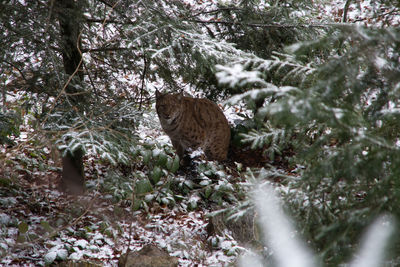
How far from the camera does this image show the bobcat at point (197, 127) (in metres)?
5.81

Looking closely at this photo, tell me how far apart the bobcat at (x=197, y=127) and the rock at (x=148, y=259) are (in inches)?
96.1

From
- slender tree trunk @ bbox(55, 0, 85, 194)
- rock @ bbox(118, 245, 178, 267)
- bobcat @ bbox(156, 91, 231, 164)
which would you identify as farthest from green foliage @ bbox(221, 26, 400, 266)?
bobcat @ bbox(156, 91, 231, 164)

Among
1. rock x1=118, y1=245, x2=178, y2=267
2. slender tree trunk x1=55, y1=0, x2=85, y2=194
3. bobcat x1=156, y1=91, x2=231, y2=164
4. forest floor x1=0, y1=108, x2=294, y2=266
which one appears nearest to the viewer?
rock x1=118, y1=245, x2=178, y2=267

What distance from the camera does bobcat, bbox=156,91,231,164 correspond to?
5812 mm

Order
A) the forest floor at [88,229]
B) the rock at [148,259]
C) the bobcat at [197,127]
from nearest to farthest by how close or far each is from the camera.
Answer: the rock at [148,259] → the forest floor at [88,229] → the bobcat at [197,127]

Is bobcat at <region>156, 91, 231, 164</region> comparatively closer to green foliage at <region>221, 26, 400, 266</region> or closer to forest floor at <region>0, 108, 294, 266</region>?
forest floor at <region>0, 108, 294, 266</region>

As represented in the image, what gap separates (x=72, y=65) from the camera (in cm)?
449

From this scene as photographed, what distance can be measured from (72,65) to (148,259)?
96.6 inches

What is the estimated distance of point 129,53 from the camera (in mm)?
4621

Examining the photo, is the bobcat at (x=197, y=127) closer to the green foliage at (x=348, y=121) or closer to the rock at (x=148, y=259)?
the rock at (x=148, y=259)

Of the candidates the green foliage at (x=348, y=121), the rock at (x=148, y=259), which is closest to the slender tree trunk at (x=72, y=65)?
the rock at (x=148, y=259)

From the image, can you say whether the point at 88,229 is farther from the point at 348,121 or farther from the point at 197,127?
the point at 348,121

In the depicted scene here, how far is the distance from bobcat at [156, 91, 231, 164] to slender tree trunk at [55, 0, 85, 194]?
4.98 feet

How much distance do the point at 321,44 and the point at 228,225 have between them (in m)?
3.05
